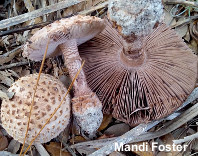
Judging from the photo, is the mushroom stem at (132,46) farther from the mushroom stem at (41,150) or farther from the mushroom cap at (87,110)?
the mushroom stem at (41,150)

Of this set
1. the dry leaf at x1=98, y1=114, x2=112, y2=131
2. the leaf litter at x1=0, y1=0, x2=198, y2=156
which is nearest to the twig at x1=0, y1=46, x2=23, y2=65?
the leaf litter at x1=0, y1=0, x2=198, y2=156

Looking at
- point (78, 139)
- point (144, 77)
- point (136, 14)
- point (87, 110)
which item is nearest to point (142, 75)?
point (144, 77)

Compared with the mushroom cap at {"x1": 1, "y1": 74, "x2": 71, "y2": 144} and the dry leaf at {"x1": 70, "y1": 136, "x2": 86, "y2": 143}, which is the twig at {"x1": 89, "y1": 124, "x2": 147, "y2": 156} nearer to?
the dry leaf at {"x1": 70, "y1": 136, "x2": 86, "y2": 143}

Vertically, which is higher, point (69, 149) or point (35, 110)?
point (35, 110)

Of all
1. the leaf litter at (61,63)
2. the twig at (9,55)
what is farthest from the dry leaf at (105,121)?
the twig at (9,55)

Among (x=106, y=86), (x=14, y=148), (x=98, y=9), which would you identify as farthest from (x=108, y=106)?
(x=98, y=9)

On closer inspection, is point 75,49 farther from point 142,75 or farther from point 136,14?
point 136,14

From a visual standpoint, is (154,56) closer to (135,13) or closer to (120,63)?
(120,63)
